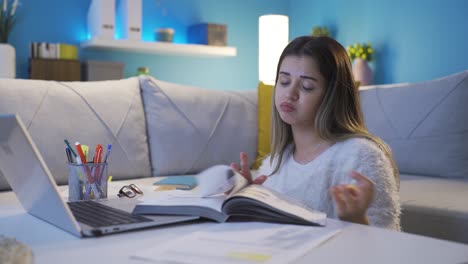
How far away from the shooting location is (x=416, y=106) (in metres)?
2.51

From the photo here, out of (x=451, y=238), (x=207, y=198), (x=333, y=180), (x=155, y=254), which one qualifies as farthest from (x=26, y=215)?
(x=451, y=238)

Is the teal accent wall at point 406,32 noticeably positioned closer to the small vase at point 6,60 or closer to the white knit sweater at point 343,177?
the small vase at point 6,60

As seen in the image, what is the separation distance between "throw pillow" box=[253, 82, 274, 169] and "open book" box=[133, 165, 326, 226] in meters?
1.67

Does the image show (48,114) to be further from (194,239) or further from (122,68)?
(122,68)

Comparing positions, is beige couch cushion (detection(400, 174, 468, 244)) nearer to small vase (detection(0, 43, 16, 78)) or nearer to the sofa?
the sofa

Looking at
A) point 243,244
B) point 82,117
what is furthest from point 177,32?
point 243,244

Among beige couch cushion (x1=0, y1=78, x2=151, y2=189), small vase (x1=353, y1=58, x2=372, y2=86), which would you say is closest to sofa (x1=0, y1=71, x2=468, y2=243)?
beige couch cushion (x1=0, y1=78, x2=151, y2=189)

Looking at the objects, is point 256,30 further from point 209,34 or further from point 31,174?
point 31,174

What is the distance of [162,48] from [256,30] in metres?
1.05

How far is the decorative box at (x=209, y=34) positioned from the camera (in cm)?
443

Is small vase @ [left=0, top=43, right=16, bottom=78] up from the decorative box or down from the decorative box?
down

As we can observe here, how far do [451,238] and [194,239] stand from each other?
1.26 m

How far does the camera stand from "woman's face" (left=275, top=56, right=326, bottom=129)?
4.62 ft

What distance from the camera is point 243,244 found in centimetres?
76
